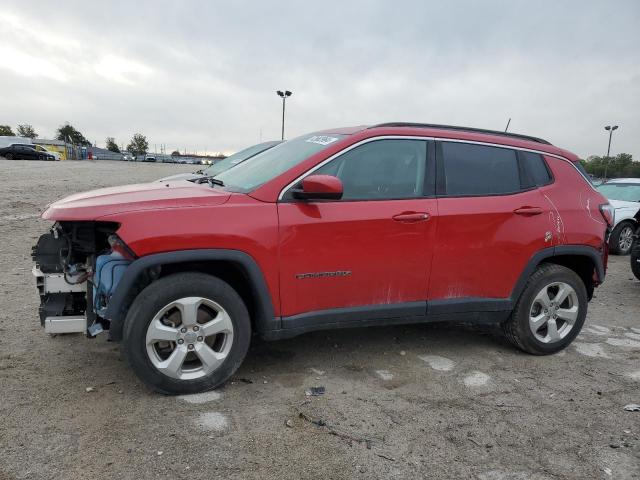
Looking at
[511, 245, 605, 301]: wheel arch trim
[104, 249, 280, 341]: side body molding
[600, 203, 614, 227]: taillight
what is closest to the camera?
[104, 249, 280, 341]: side body molding

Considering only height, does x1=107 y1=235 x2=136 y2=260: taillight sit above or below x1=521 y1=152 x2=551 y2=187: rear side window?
below

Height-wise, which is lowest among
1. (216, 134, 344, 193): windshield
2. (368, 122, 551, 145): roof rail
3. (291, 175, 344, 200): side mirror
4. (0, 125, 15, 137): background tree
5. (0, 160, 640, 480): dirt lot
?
(0, 160, 640, 480): dirt lot

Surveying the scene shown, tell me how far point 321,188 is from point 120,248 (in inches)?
51.9

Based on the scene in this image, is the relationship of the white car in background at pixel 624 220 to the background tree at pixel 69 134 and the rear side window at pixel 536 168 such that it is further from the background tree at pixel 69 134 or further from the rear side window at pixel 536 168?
the background tree at pixel 69 134

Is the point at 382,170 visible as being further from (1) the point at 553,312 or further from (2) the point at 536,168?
(1) the point at 553,312

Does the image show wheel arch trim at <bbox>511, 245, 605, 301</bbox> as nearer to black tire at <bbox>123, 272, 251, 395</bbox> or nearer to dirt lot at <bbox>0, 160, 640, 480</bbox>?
dirt lot at <bbox>0, 160, 640, 480</bbox>

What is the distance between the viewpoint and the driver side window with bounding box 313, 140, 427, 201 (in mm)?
3598

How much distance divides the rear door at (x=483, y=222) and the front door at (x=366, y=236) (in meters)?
0.13

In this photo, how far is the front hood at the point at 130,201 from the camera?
121 inches

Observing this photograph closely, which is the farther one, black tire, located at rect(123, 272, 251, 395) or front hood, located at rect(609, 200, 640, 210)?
front hood, located at rect(609, 200, 640, 210)

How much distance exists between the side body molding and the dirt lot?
535mm

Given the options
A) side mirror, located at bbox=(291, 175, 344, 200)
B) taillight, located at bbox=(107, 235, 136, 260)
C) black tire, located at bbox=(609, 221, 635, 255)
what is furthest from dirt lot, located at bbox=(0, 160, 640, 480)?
black tire, located at bbox=(609, 221, 635, 255)

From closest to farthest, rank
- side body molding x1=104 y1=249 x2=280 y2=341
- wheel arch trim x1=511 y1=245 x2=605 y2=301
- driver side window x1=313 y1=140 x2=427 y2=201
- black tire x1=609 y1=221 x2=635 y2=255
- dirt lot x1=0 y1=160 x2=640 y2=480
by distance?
dirt lot x1=0 y1=160 x2=640 y2=480 < side body molding x1=104 y1=249 x2=280 y2=341 < driver side window x1=313 y1=140 x2=427 y2=201 < wheel arch trim x1=511 y1=245 x2=605 y2=301 < black tire x1=609 y1=221 x2=635 y2=255

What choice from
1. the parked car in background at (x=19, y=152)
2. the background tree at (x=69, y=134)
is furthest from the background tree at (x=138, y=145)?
the parked car in background at (x=19, y=152)
